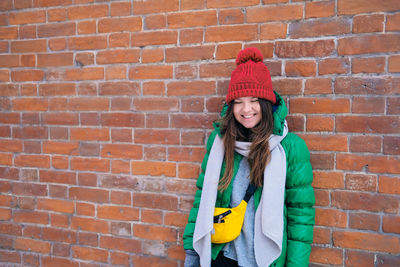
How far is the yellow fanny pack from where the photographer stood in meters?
1.69

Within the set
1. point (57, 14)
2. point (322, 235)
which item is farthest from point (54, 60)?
point (322, 235)

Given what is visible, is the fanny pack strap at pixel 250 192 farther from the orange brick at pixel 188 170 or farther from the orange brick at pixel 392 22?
the orange brick at pixel 392 22

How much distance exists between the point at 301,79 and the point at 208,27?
0.72 metres

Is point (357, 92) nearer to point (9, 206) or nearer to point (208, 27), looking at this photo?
point (208, 27)

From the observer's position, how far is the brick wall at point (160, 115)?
6.11 ft

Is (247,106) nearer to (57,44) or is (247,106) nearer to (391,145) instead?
(391,145)

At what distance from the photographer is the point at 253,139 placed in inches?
68.5

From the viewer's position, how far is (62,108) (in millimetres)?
2449

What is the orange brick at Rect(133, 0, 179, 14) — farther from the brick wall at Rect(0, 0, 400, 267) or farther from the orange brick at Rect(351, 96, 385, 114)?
the orange brick at Rect(351, 96, 385, 114)

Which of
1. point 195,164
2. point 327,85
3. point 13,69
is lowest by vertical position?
point 195,164

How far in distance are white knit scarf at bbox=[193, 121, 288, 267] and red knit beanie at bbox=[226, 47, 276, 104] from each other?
0.83ft

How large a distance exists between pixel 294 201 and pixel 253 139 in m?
0.41

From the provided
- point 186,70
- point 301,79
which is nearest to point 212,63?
point 186,70

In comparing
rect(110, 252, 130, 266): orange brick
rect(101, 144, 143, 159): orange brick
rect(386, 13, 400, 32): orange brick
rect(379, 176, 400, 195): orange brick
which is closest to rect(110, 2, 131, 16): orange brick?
rect(101, 144, 143, 159): orange brick
